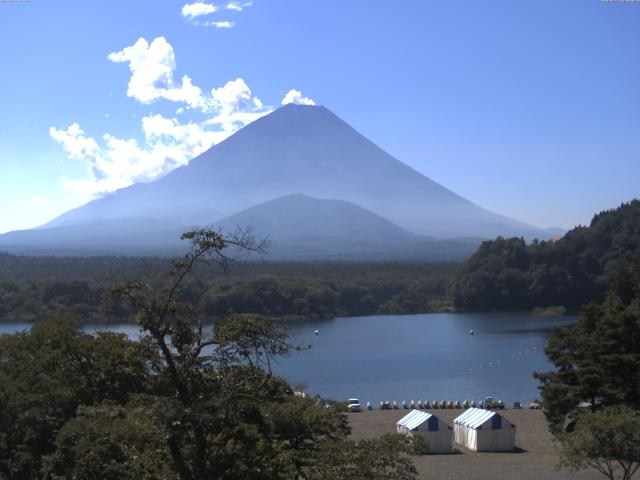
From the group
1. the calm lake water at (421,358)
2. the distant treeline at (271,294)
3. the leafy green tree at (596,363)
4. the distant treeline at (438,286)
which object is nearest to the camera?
the leafy green tree at (596,363)

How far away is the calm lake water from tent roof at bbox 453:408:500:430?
5.08 metres

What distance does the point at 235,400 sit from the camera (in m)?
5.68

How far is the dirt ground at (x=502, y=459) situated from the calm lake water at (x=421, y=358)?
10.2 feet

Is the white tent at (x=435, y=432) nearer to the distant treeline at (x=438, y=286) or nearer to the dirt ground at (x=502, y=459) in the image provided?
the dirt ground at (x=502, y=459)

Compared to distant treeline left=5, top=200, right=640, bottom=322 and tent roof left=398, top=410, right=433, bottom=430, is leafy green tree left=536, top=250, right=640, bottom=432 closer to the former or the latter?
tent roof left=398, top=410, right=433, bottom=430

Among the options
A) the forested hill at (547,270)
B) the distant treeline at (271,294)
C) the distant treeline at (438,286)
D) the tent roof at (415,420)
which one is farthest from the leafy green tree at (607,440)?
the forested hill at (547,270)

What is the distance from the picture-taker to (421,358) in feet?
115

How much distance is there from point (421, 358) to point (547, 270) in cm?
2402

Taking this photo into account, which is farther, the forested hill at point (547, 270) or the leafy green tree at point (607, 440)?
the forested hill at point (547, 270)

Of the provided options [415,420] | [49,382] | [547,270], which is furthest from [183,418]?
[547,270]

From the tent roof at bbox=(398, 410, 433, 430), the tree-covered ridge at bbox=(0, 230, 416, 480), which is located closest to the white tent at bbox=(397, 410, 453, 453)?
the tent roof at bbox=(398, 410, 433, 430)

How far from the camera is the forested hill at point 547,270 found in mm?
55594

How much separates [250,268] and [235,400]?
2600 inches

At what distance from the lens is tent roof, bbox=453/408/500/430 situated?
54.6ft
